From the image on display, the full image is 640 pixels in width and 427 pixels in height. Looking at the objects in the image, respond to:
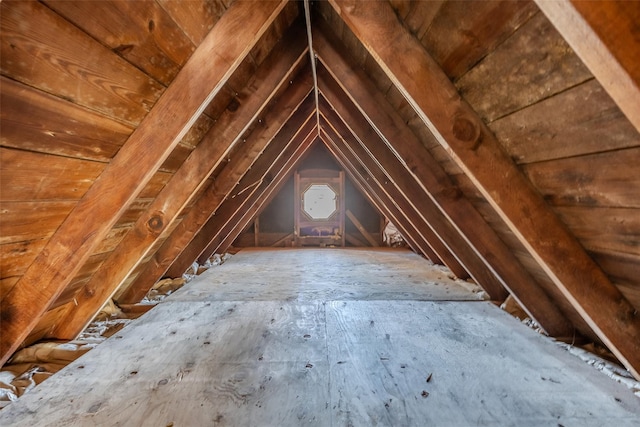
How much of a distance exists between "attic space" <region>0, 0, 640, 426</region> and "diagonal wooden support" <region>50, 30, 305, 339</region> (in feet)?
0.04

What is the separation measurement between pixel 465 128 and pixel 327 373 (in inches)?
48.4

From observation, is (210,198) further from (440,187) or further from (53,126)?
(440,187)

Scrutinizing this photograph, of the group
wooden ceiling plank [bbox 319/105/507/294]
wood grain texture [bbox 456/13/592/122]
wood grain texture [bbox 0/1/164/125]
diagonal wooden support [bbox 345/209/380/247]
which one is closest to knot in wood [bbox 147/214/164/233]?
wood grain texture [bbox 0/1/164/125]

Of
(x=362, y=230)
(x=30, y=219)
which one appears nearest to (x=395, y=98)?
(x=30, y=219)

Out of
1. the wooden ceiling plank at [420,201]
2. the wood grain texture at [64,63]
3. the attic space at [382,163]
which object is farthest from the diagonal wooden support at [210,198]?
the wood grain texture at [64,63]

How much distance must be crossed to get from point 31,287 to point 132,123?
2.48 feet

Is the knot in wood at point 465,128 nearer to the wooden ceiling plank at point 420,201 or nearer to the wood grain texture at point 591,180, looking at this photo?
the wood grain texture at point 591,180

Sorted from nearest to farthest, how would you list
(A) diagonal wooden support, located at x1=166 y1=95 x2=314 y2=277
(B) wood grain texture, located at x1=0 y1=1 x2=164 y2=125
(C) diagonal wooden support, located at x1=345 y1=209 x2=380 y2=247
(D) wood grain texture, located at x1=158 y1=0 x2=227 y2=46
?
(B) wood grain texture, located at x1=0 y1=1 x2=164 y2=125, (D) wood grain texture, located at x1=158 y1=0 x2=227 y2=46, (A) diagonal wooden support, located at x1=166 y1=95 x2=314 y2=277, (C) diagonal wooden support, located at x1=345 y1=209 x2=380 y2=247

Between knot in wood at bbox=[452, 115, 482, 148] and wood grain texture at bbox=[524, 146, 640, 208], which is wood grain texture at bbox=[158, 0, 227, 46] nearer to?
knot in wood at bbox=[452, 115, 482, 148]

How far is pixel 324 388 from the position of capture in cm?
130

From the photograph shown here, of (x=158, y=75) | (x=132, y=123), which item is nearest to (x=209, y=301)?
(x=132, y=123)

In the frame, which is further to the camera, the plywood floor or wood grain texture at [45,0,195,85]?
the plywood floor

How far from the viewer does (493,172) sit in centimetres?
116

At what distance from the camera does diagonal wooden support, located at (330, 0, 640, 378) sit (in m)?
1.04
